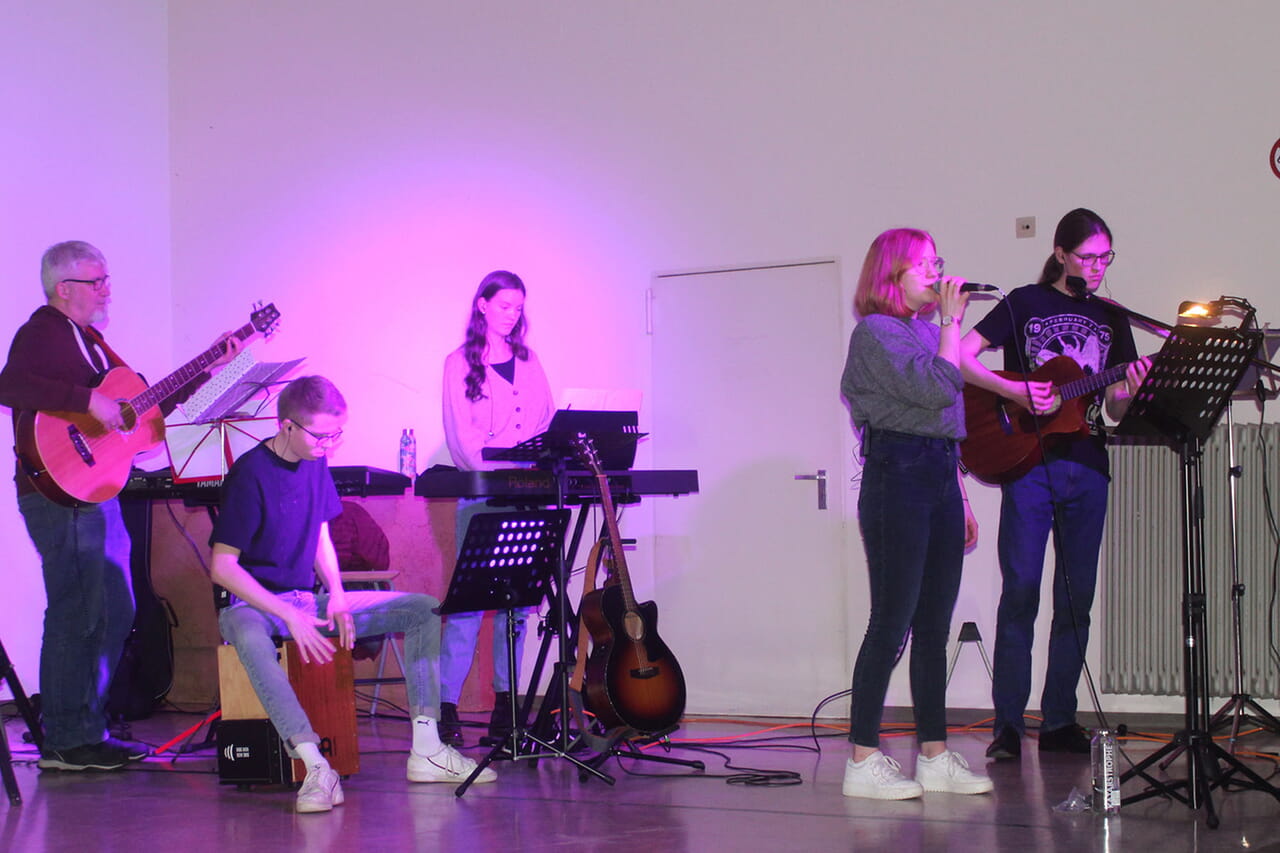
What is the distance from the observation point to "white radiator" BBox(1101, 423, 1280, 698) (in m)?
5.17

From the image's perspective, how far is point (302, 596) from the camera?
415cm

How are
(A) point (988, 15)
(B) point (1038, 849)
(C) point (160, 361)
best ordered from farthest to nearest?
(C) point (160, 361)
(A) point (988, 15)
(B) point (1038, 849)

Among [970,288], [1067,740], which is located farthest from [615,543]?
[1067,740]

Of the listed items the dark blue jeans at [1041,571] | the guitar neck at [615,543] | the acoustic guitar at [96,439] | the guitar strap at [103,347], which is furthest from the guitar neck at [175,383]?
the dark blue jeans at [1041,571]

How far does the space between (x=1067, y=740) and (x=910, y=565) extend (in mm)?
1506

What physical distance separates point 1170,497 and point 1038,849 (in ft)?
8.73

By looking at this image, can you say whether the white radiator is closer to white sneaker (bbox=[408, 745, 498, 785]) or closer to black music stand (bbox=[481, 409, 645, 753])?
black music stand (bbox=[481, 409, 645, 753])

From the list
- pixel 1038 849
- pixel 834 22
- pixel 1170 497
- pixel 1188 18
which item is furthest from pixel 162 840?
pixel 1188 18

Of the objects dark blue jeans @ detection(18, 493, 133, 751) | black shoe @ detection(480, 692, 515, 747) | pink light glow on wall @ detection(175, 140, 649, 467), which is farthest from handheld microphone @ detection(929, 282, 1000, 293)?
dark blue jeans @ detection(18, 493, 133, 751)

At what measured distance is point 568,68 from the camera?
6453 mm

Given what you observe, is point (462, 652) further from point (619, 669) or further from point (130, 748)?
point (130, 748)

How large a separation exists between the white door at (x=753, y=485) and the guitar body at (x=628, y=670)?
61.0 inches

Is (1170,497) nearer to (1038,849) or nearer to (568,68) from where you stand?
(1038,849)

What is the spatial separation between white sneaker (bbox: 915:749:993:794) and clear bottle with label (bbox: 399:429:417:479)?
11.4 ft
